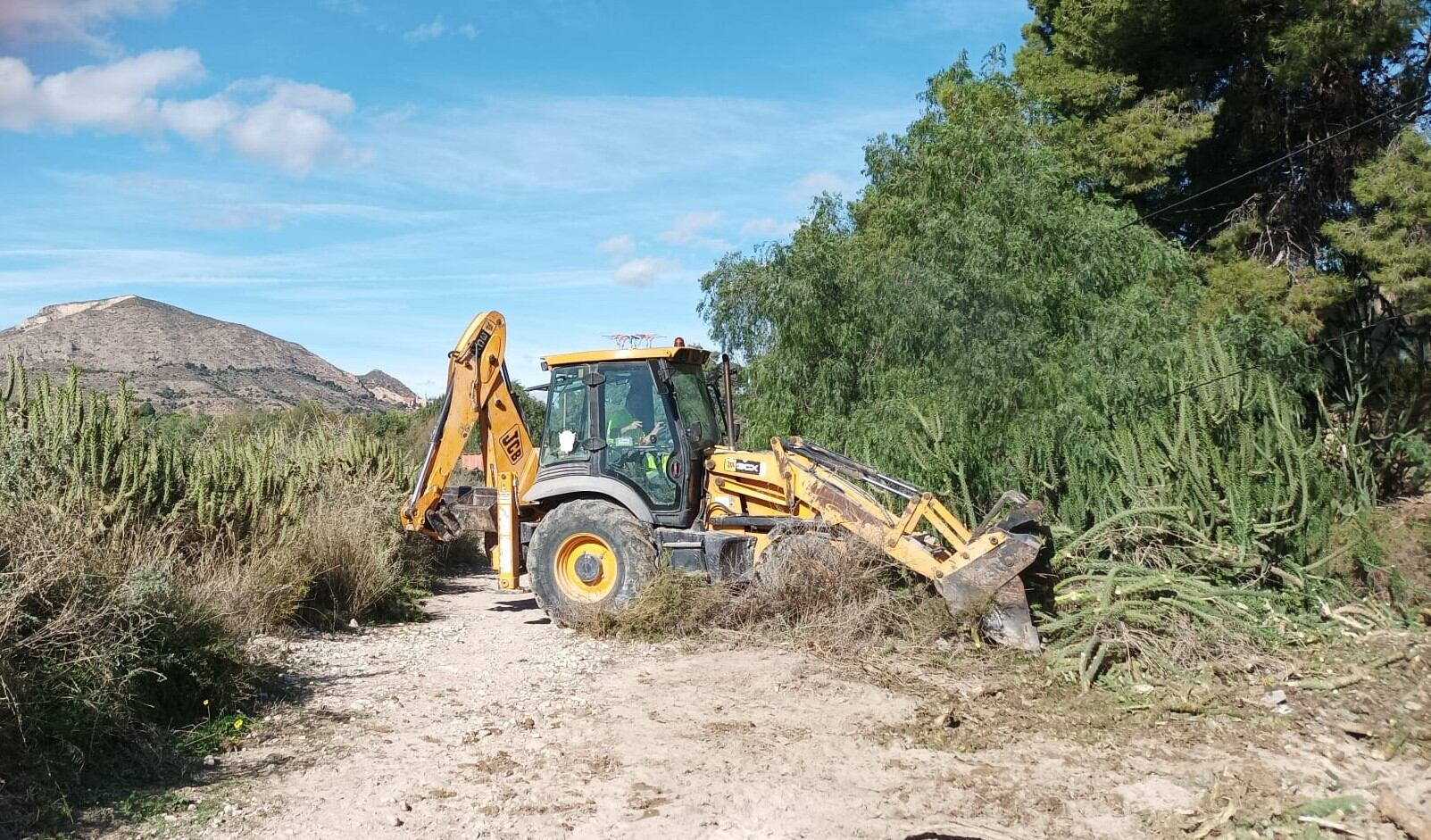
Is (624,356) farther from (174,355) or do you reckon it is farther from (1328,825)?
(174,355)

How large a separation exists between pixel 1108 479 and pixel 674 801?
5809 millimetres

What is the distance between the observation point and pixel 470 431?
10.9m

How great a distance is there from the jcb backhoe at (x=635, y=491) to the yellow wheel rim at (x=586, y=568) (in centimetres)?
1

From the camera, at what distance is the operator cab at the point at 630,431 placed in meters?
9.91

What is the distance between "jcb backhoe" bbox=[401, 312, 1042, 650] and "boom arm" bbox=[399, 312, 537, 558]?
13mm

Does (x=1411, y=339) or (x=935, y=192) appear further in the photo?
(x=935, y=192)

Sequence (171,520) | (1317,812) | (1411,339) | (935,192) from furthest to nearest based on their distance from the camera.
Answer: (935,192) < (1411,339) < (171,520) < (1317,812)

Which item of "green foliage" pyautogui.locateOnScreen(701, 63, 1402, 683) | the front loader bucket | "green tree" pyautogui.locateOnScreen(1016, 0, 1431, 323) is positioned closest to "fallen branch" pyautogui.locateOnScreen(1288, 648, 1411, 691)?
"green foliage" pyautogui.locateOnScreen(701, 63, 1402, 683)

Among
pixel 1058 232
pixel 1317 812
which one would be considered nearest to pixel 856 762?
pixel 1317 812

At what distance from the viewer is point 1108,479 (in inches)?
380

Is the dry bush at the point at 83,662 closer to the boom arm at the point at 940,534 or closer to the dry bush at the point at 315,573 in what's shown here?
the dry bush at the point at 315,573

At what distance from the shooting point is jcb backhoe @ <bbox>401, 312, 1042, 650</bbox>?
912 centimetres

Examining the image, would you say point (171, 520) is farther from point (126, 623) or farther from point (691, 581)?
point (691, 581)

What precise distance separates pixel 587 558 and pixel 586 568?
9 centimetres
